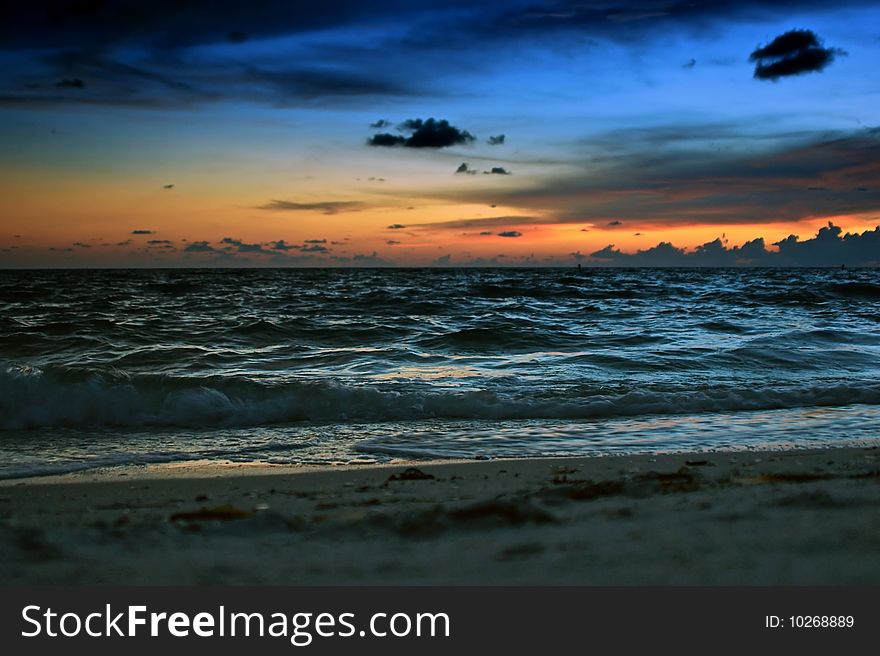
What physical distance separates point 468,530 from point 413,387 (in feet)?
20.5

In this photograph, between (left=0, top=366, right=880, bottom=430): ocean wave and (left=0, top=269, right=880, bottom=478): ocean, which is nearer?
(left=0, top=269, right=880, bottom=478): ocean

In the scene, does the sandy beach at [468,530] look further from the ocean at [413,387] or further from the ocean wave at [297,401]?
the ocean wave at [297,401]

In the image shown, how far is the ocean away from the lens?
22.1ft

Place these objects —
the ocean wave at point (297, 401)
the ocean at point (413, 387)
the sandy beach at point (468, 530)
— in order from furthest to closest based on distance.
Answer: the ocean wave at point (297, 401) < the ocean at point (413, 387) < the sandy beach at point (468, 530)

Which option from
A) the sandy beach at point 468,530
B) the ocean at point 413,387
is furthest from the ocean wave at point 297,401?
the sandy beach at point 468,530

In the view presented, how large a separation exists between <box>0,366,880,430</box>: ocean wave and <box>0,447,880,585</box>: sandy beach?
3224 mm

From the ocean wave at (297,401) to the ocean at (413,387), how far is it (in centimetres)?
3

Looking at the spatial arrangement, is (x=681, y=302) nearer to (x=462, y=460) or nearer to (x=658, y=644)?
(x=462, y=460)

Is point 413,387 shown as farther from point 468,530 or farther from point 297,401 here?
point 468,530

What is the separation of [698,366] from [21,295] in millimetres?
27921

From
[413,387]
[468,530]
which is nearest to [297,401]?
[413,387]

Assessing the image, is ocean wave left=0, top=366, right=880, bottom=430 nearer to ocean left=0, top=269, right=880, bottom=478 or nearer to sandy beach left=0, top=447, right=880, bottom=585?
ocean left=0, top=269, right=880, bottom=478

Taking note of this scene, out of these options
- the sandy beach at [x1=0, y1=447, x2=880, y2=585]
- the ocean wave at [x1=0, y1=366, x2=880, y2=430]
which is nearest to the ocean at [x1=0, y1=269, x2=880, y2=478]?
the ocean wave at [x1=0, y1=366, x2=880, y2=430]

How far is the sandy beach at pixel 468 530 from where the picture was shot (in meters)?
2.77
